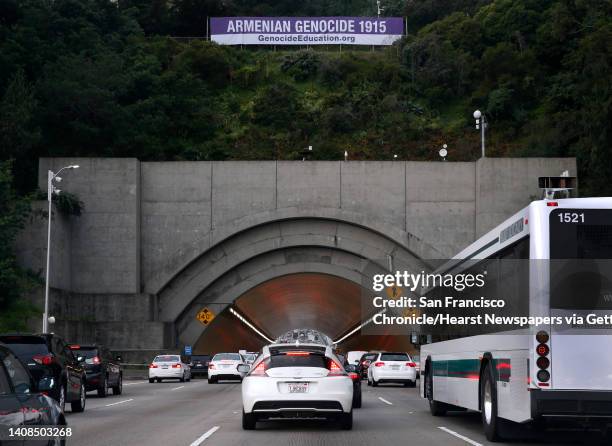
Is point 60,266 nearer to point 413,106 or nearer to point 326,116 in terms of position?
point 326,116

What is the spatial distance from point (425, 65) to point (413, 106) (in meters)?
9.33

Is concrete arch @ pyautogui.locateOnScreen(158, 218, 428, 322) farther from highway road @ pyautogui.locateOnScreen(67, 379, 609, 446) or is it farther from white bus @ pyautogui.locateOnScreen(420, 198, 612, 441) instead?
white bus @ pyautogui.locateOnScreen(420, 198, 612, 441)

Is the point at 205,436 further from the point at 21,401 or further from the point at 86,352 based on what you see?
the point at 86,352

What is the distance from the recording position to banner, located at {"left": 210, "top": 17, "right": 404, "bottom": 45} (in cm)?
10912

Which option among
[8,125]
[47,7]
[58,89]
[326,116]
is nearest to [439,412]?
[8,125]

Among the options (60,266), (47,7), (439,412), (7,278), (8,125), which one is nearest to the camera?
(439,412)

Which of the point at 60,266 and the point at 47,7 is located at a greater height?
the point at 47,7

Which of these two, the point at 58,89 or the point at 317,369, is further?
the point at 58,89

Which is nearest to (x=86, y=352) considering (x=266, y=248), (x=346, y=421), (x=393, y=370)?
(x=393, y=370)

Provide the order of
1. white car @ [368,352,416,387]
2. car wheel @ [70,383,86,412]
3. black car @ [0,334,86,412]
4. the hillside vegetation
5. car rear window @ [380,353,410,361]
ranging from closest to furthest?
black car @ [0,334,86,412]
car wheel @ [70,383,86,412]
white car @ [368,352,416,387]
car rear window @ [380,353,410,361]
the hillside vegetation

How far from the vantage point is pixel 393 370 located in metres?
42.1

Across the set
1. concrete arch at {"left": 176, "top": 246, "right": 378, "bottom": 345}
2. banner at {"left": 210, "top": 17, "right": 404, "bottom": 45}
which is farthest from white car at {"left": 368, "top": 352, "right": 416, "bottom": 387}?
banner at {"left": 210, "top": 17, "right": 404, "bottom": 45}

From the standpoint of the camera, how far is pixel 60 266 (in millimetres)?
54688

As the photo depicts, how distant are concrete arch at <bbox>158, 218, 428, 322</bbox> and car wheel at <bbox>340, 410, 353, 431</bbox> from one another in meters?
39.1
